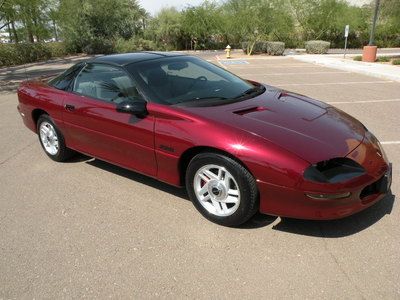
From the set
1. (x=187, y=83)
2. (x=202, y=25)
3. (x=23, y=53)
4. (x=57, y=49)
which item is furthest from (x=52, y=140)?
(x=202, y=25)

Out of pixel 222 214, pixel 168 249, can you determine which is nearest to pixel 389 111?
pixel 222 214

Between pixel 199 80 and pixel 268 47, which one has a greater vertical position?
pixel 199 80

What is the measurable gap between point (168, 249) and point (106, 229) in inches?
26.0

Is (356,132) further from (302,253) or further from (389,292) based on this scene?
(389,292)

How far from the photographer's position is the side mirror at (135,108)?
3.68 m

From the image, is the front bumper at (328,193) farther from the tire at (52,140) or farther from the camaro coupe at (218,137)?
the tire at (52,140)

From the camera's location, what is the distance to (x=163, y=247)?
10.4 feet

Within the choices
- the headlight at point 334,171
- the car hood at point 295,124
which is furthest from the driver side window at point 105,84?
the headlight at point 334,171

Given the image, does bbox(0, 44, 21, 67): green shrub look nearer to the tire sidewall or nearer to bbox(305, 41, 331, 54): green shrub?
bbox(305, 41, 331, 54): green shrub

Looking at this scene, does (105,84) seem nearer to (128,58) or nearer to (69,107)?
(128,58)

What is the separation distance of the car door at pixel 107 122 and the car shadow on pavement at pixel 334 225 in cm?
135

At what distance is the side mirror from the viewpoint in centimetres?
368

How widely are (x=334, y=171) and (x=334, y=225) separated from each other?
23.6 inches

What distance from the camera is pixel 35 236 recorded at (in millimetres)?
3387
